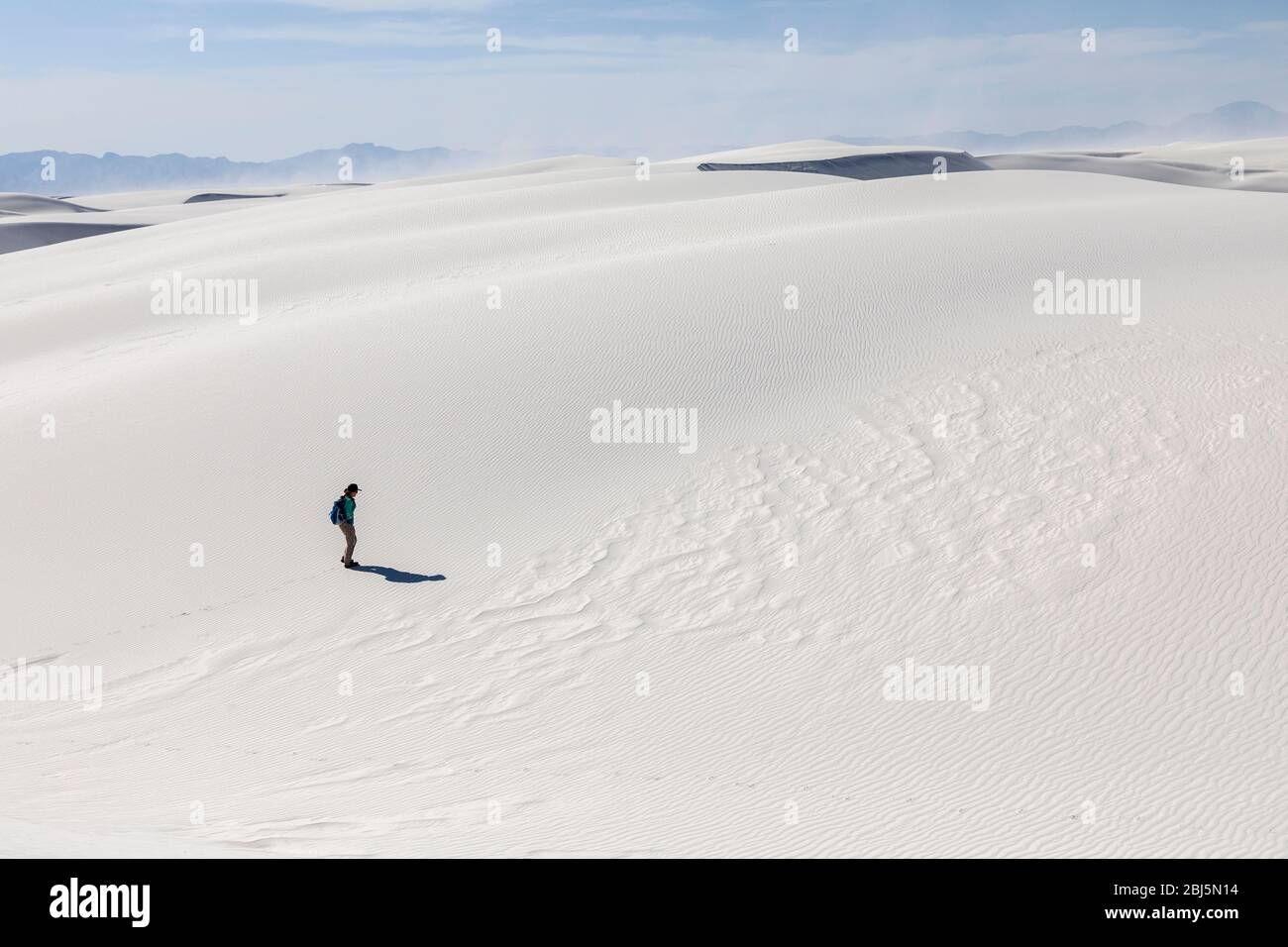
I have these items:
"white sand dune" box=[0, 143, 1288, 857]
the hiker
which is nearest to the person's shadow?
"white sand dune" box=[0, 143, 1288, 857]

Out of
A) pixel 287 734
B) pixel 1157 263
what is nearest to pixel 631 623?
pixel 287 734

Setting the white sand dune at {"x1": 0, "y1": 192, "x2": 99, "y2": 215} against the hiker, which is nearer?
the hiker

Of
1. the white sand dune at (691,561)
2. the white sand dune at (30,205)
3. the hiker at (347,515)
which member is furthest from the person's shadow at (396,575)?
the white sand dune at (30,205)

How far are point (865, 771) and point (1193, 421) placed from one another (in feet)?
20.2

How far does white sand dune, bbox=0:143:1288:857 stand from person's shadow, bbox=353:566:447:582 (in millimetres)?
67

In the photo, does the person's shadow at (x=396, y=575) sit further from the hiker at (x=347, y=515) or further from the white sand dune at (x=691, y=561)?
the hiker at (x=347, y=515)

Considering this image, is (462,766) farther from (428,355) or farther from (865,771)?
(428,355)

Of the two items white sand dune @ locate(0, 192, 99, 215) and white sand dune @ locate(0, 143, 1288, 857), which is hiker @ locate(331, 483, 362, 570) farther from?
white sand dune @ locate(0, 192, 99, 215)

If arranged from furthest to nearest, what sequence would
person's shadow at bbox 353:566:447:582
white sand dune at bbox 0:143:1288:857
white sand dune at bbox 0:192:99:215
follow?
1. white sand dune at bbox 0:192:99:215
2. person's shadow at bbox 353:566:447:582
3. white sand dune at bbox 0:143:1288:857

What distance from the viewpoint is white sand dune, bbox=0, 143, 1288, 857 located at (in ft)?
23.9

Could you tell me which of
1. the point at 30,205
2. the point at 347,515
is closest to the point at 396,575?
the point at 347,515

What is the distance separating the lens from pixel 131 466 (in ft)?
43.2

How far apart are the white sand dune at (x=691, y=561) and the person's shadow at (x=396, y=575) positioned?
0.22 feet

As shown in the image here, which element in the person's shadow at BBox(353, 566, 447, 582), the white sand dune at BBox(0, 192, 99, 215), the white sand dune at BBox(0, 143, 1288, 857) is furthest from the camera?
the white sand dune at BBox(0, 192, 99, 215)
